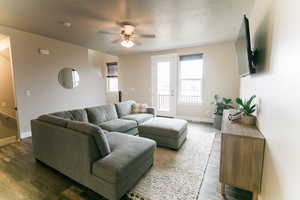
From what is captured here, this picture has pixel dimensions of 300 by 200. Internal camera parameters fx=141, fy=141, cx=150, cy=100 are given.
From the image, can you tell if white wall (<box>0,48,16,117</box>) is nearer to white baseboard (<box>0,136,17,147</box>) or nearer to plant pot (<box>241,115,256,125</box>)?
white baseboard (<box>0,136,17,147</box>)

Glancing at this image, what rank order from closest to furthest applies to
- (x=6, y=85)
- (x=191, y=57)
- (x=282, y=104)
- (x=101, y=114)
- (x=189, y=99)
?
1. (x=282, y=104)
2. (x=101, y=114)
3. (x=6, y=85)
4. (x=191, y=57)
5. (x=189, y=99)

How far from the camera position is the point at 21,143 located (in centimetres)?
318

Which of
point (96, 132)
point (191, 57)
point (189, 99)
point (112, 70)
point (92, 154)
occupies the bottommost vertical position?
point (92, 154)

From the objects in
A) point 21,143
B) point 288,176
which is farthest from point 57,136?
Answer: point 288,176

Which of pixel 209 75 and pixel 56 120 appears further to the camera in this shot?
pixel 209 75

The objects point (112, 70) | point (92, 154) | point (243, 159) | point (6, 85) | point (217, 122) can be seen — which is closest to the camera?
point (243, 159)

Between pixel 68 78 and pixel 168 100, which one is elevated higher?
pixel 68 78

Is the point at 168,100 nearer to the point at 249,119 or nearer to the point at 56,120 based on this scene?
the point at 249,119

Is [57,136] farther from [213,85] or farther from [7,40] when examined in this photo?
[213,85]

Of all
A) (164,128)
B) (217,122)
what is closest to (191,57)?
(217,122)

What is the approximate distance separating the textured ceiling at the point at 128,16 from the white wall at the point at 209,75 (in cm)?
80

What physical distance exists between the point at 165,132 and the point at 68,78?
3.51 metres

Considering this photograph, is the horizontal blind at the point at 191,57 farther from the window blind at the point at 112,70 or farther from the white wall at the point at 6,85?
the white wall at the point at 6,85

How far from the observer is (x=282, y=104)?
107cm
